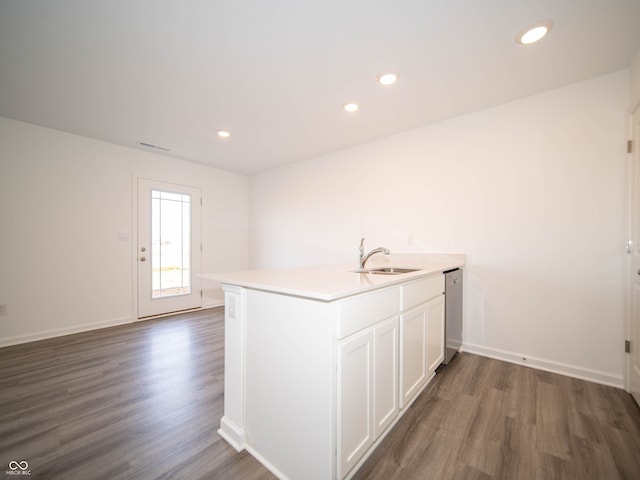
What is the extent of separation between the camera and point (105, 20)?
1638 mm

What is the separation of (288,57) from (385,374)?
87.6 inches

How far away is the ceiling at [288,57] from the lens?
158 centimetres

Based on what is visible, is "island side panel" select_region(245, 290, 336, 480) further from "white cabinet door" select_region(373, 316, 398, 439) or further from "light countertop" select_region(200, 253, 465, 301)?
"white cabinet door" select_region(373, 316, 398, 439)

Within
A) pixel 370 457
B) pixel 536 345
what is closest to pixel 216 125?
pixel 370 457

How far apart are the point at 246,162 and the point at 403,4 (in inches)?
140

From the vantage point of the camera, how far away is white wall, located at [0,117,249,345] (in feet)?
10.1

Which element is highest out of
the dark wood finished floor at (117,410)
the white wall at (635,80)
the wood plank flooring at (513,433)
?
the white wall at (635,80)

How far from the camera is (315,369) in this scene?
3.93 ft

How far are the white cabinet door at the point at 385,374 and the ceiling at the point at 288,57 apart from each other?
72.6 inches

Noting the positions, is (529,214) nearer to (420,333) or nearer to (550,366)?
(550,366)

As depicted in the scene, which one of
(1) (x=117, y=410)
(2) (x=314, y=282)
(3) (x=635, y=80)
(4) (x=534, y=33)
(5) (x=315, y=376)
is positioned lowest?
(1) (x=117, y=410)

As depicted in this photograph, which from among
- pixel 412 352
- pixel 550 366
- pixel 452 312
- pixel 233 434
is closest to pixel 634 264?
pixel 550 366

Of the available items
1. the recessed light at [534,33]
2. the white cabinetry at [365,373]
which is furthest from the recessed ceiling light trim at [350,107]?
the white cabinetry at [365,373]

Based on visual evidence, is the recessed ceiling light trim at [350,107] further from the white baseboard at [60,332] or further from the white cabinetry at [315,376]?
the white baseboard at [60,332]
